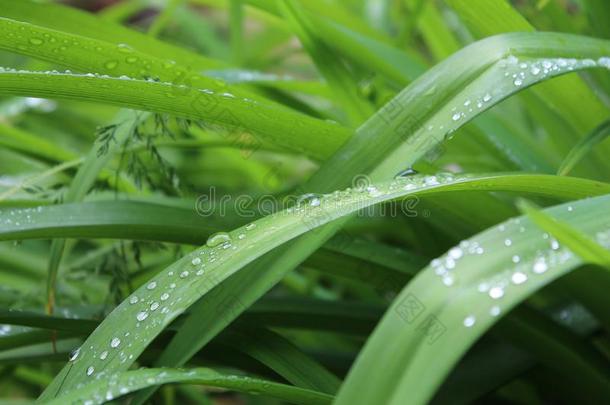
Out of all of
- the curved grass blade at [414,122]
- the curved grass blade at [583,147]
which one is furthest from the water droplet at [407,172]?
the curved grass blade at [583,147]

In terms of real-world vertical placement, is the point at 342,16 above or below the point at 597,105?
above

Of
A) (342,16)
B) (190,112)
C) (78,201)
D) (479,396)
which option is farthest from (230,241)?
(342,16)

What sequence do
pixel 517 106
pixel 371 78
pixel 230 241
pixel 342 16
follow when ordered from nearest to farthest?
pixel 230 241, pixel 371 78, pixel 342 16, pixel 517 106

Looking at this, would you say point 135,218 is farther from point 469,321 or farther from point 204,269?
point 469,321

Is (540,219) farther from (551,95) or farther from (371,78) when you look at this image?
(371,78)

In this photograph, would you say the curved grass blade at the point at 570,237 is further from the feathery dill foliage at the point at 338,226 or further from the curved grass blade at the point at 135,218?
the curved grass blade at the point at 135,218

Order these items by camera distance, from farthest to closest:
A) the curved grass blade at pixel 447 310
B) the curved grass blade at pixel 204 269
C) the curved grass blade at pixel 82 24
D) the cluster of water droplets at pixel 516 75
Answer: the curved grass blade at pixel 82 24, the cluster of water droplets at pixel 516 75, the curved grass blade at pixel 204 269, the curved grass blade at pixel 447 310
